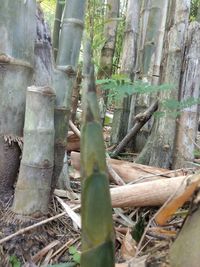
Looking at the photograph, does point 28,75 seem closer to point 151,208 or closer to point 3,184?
point 3,184

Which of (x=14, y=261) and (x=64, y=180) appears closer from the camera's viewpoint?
(x=14, y=261)

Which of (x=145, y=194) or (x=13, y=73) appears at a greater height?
(x=13, y=73)

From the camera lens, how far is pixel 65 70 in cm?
126

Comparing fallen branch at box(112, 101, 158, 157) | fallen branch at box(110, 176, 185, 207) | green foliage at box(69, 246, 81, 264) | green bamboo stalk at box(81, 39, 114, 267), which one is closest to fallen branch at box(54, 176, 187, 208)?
fallen branch at box(110, 176, 185, 207)

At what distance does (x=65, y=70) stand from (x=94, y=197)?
888mm

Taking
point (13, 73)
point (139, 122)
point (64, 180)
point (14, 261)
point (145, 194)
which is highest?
point (13, 73)

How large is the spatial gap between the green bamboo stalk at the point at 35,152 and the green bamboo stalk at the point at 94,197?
2.38 ft

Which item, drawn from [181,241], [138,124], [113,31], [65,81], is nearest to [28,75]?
[65,81]

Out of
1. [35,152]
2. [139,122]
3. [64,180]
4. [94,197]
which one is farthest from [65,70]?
[139,122]

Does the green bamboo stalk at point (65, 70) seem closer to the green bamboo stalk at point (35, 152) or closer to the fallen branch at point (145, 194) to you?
the green bamboo stalk at point (35, 152)

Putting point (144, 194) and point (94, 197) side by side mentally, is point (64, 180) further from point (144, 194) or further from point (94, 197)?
point (94, 197)

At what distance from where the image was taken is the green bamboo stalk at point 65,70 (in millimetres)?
1249

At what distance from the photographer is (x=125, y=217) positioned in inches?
47.0

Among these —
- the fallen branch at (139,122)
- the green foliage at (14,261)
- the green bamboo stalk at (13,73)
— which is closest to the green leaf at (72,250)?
the green foliage at (14,261)
